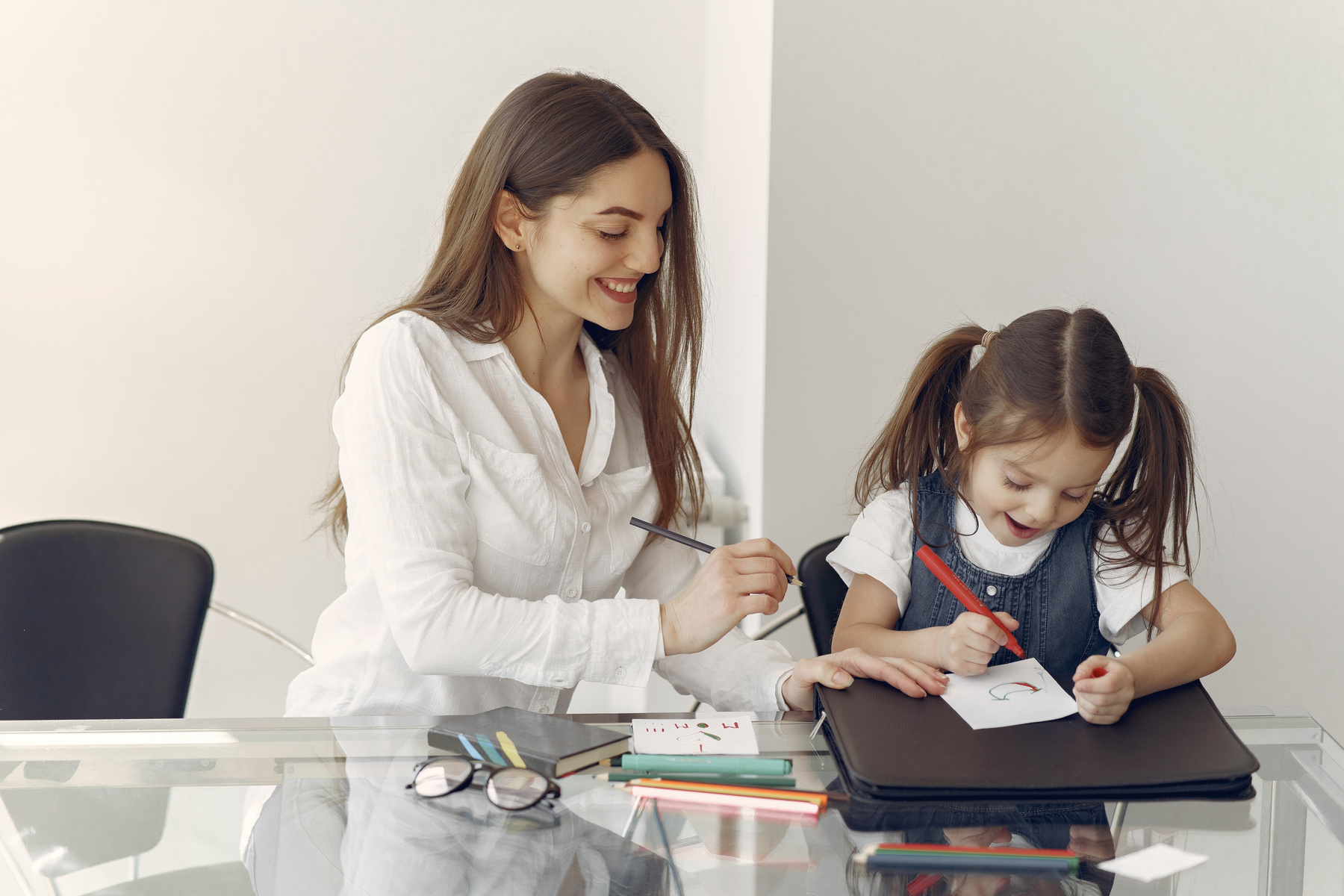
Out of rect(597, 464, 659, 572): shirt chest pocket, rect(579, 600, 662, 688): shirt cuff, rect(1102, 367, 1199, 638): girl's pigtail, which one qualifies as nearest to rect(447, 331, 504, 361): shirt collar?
rect(597, 464, 659, 572): shirt chest pocket

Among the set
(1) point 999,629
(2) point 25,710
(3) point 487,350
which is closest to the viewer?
(1) point 999,629

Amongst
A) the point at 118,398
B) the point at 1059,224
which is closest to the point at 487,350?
the point at 1059,224

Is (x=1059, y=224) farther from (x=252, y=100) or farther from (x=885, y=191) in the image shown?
(x=252, y=100)

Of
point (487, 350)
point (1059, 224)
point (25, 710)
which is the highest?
point (1059, 224)

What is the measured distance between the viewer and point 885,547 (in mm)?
1400

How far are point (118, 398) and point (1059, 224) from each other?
2.36 meters

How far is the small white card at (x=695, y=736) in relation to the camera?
1.00 metres

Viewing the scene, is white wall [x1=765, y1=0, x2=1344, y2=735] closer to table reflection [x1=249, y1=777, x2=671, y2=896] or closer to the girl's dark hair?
the girl's dark hair

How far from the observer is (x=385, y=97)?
2.72 m

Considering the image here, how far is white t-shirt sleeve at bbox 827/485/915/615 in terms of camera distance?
139cm

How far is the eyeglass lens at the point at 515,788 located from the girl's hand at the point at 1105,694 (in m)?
0.54

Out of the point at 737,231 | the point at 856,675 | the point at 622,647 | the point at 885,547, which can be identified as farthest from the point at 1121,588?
the point at 737,231

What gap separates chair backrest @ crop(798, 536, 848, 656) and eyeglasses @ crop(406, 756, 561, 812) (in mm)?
836

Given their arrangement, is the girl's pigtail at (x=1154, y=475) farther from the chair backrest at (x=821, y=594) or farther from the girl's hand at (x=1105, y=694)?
the chair backrest at (x=821, y=594)
